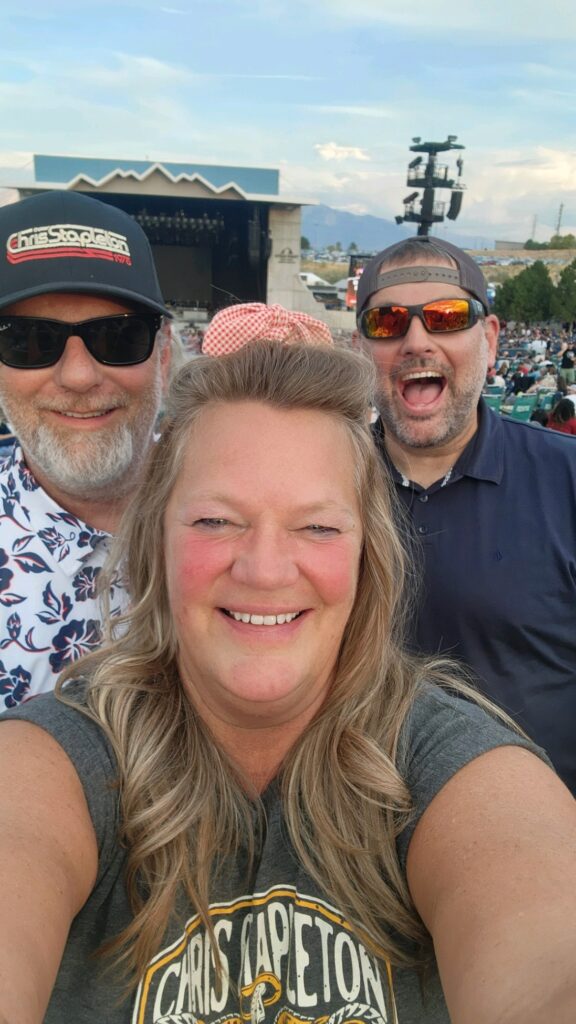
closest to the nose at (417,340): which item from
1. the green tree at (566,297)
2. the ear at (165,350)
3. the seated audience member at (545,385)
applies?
the ear at (165,350)

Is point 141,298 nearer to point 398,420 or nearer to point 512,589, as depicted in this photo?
point 398,420

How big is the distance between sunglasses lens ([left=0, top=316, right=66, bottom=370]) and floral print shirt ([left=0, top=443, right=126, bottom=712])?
35 centimetres

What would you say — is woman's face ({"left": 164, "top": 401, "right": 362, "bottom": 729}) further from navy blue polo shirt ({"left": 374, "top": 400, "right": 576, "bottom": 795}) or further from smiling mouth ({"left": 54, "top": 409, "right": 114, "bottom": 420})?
navy blue polo shirt ({"left": 374, "top": 400, "right": 576, "bottom": 795})

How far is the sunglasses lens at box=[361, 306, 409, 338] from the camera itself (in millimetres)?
2635

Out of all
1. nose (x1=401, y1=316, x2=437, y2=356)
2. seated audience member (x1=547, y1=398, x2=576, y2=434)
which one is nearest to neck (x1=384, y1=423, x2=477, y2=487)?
nose (x1=401, y1=316, x2=437, y2=356)

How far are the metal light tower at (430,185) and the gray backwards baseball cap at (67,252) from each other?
28273 millimetres

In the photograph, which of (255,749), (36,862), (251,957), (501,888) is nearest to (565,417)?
(255,749)

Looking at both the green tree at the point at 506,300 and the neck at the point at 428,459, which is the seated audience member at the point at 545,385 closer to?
the neck at the point at 428,459

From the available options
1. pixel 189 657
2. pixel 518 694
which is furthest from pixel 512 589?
pixel 189 657

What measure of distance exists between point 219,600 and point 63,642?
29.9 inches

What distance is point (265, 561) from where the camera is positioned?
4.39 feet

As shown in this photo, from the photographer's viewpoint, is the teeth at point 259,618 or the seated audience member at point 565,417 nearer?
the teeth at point 259,618

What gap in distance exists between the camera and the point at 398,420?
2605mm

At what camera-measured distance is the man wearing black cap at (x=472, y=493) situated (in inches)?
93.2
